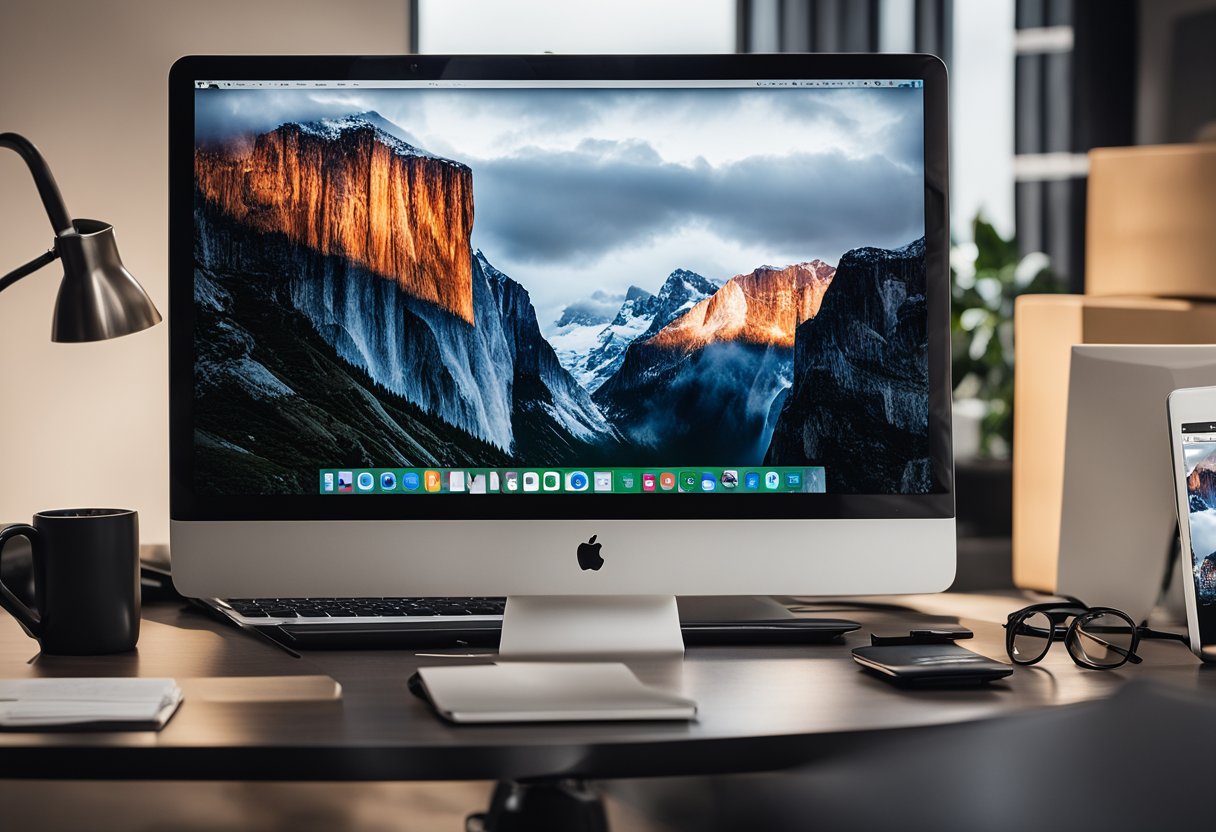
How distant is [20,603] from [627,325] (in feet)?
1.99

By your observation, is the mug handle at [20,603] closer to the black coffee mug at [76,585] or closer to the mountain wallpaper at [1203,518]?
the black coffee mug at [76,585]

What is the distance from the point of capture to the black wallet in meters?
0.86

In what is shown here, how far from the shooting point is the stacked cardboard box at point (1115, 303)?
4.94ft

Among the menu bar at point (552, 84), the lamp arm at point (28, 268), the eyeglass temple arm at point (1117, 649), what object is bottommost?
the eyeglass temple arm at point (1117, 649)

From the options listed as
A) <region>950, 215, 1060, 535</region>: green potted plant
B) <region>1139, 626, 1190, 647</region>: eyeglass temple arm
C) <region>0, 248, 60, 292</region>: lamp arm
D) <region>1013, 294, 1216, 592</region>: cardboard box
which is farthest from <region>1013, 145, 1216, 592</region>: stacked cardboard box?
<region>950, 215, 1060, 535</region>: green potted plant

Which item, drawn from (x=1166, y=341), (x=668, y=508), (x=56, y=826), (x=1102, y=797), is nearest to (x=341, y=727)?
(x=668, y=508)

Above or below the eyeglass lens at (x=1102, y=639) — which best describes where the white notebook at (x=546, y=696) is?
above

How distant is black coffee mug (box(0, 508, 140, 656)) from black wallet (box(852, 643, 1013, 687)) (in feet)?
2.23

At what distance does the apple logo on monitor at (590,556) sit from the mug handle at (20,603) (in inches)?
19.4

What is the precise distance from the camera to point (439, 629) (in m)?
1.03

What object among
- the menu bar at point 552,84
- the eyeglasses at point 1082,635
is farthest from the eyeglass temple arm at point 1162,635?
the menu bar at point 552,84

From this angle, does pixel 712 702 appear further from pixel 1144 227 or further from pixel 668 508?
pixel 1144 227

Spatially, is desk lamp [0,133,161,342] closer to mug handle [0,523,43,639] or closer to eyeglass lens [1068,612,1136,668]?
mug handle [0,523,43,639]

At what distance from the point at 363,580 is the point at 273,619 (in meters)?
0.16
